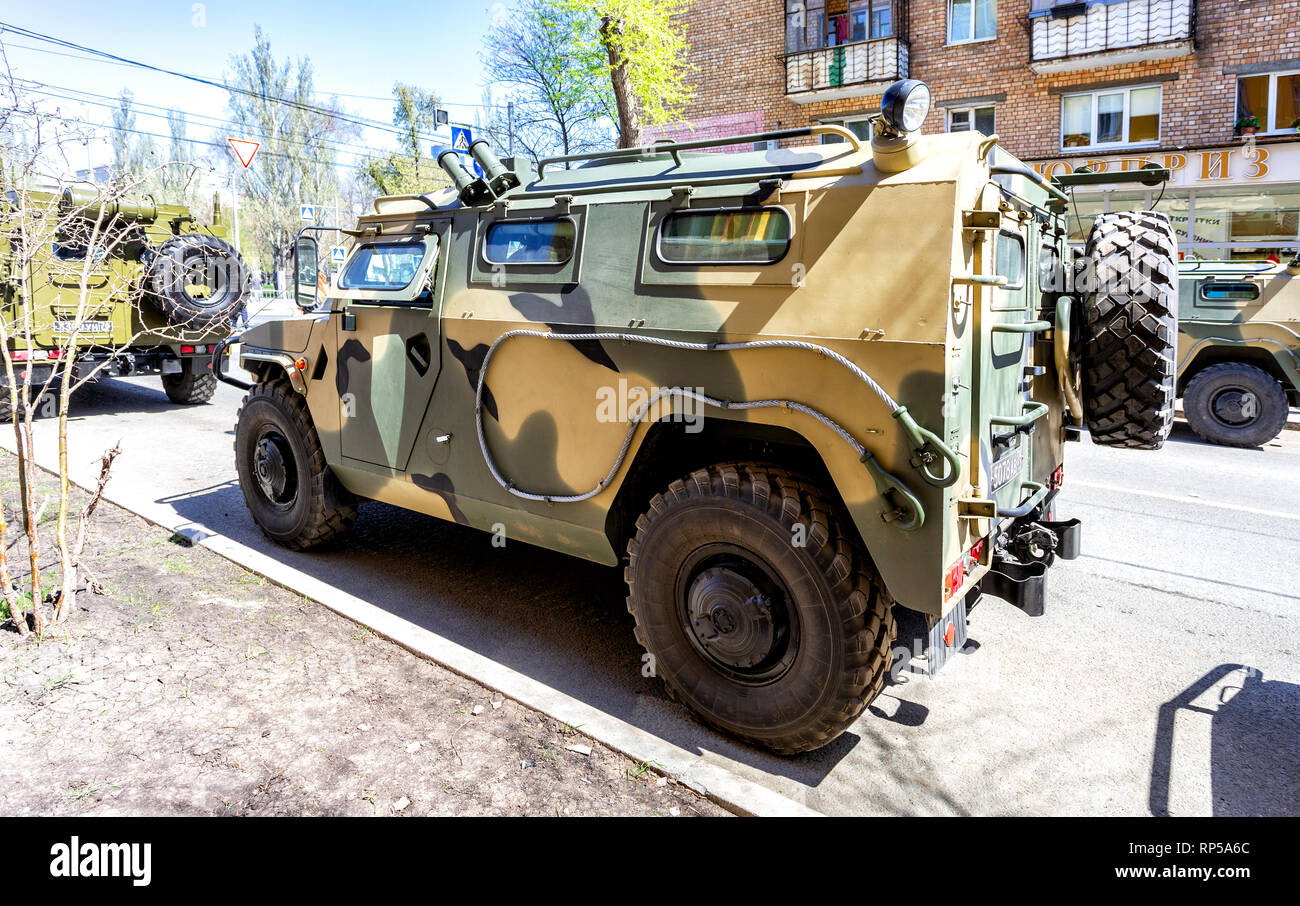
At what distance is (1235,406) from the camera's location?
394 inches

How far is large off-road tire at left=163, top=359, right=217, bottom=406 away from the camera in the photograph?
1270 centimetres

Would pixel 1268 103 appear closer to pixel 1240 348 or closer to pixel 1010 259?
pixel 1240 348

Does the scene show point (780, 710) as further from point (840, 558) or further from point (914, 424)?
point (914, 424)

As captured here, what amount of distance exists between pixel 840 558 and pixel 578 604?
2.19 metres

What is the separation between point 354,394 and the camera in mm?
5078

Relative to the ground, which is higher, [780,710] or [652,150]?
[652,150]

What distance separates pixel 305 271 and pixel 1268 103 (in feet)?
64.8

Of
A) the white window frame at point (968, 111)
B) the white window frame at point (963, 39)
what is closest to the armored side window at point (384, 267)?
the white window frame at point (968, 111)

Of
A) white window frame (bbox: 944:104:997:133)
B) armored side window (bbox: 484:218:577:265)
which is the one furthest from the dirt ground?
white window frame (bbox: 944:104:997:133)

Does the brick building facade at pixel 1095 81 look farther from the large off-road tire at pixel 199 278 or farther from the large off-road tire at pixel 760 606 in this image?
the large off-road tire at pixel 760 606

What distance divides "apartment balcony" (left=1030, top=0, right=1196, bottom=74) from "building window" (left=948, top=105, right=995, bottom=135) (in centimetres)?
138

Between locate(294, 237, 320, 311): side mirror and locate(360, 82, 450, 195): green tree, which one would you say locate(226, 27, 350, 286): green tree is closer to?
locate(360, 82, 450, 195): green tree

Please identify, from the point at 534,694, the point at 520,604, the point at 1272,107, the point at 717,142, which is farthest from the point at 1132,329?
the point at 1272,107

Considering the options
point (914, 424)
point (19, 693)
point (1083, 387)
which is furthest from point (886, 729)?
point (19, 693)
